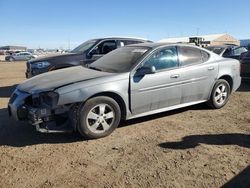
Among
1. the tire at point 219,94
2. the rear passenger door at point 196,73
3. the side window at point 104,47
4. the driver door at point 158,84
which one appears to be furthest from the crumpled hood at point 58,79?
the side window at point 104,47

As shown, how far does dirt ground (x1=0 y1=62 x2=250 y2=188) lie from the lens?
3645mm

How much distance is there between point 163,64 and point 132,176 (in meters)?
2.72

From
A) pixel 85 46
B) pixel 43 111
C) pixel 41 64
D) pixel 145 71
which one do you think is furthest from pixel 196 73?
pixel 41 64

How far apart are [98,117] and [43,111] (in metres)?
0.88

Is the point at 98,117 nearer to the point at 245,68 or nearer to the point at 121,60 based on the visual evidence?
the point at 121,60

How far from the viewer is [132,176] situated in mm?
3721

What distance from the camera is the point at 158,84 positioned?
221 inches

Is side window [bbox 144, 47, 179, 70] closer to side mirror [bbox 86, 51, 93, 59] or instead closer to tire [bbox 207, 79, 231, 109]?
tire [bbox 207, 79, 231, 109]

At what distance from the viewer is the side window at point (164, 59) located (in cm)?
574

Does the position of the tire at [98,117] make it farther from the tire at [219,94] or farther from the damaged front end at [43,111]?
the tire at [219,94]

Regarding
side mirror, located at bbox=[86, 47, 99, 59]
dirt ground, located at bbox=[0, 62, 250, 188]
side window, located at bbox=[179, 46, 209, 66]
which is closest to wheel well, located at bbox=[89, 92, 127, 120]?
dirt ground, located at bbox=[0, 62, 250, 188]

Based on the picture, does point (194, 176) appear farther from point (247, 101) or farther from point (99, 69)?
point (247, 101)

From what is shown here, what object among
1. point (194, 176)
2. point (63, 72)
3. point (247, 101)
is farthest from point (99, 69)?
point (247, 101)

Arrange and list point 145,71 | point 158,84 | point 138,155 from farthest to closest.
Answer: point 158,84
point 145,71
point 138,155
